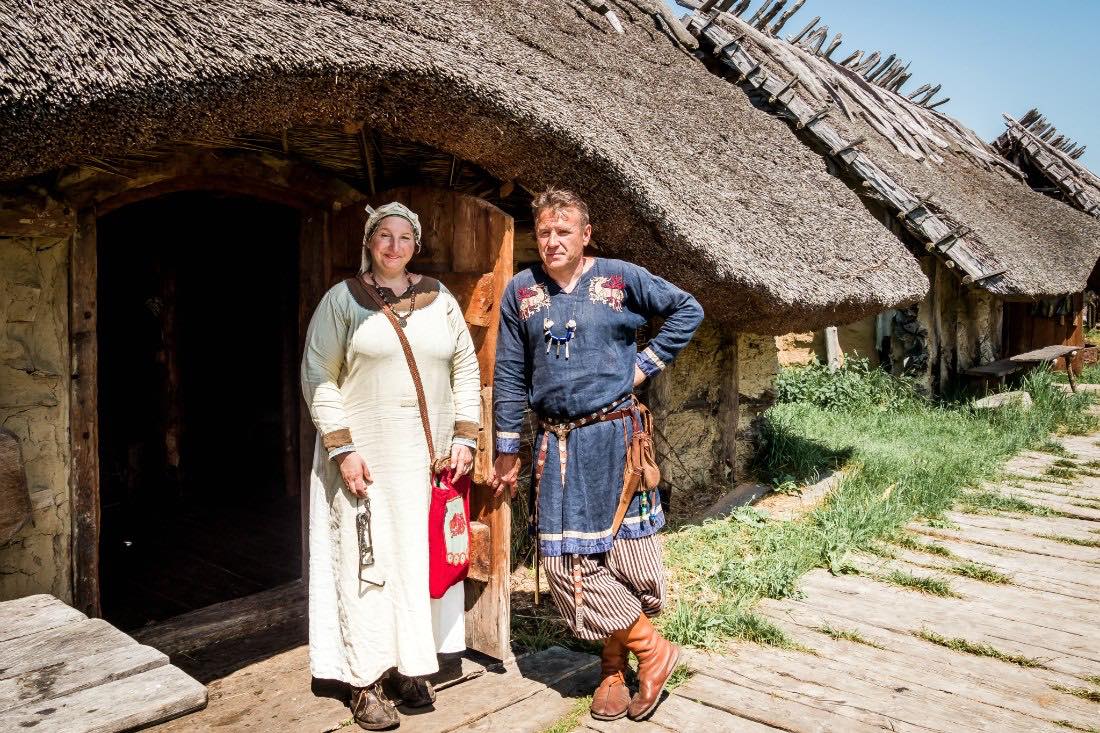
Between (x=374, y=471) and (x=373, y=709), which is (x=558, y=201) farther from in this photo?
(x=373, y=709)

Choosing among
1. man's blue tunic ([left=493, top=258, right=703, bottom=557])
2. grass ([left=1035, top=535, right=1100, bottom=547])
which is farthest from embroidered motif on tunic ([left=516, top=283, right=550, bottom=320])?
grass ([left=1035, top=535, right=1100, bottom=547])

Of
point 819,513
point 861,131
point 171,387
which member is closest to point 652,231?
point 819,513

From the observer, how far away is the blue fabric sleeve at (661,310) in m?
2.72

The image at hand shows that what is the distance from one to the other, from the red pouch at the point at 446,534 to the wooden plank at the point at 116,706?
1015 mm

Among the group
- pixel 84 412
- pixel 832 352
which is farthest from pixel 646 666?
pixel 832 352

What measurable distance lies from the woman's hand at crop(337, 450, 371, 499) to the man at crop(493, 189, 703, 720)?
0.46 meters

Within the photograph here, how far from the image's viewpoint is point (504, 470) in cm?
281

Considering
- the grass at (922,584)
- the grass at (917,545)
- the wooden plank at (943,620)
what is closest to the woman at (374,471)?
the wooden plank at (943,620)

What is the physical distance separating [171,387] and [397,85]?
3884mm

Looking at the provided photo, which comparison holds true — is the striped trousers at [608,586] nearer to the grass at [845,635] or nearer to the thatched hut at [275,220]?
the thatched hut at [275,220]

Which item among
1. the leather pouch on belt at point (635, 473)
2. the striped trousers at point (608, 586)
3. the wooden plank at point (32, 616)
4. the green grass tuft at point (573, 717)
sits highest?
the leather pouch on belt at point (635, 473)

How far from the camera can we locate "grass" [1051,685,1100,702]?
2912 millimetres

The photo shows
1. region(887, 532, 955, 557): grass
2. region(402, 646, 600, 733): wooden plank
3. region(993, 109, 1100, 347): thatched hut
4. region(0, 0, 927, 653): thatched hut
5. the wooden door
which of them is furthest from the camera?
region(993, 109, 1100, 347): thatched hut

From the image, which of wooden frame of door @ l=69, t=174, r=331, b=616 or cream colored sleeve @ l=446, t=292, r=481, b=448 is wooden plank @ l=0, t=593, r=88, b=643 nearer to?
wooden frame of door @ l=69, t=174, r=331, b=616
